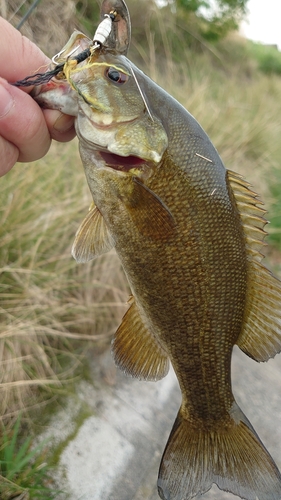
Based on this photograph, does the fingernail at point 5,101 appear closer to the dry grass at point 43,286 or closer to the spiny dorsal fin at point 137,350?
the spiny dorsal fin at point 137,350

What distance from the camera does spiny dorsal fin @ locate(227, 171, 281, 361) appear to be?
1253 millimetres

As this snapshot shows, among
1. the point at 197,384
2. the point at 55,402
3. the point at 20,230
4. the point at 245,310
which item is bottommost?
the point at 55,402

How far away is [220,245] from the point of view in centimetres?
122

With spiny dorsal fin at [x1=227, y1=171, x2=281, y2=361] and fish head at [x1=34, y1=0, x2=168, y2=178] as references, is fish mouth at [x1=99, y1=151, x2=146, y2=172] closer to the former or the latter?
fish head at [x1=34, y1=0, x2=168, y2=178]

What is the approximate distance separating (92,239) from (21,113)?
455mm

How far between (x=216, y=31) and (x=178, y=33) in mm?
3365

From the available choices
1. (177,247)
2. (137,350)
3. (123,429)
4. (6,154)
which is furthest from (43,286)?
→ (177,247)

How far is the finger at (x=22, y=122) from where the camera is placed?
42.0 inches

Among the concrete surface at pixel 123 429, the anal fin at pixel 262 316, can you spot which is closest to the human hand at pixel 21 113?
the anal fin at pixel 262 316

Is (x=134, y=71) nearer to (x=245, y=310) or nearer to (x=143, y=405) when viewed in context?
(x=245, y=310)

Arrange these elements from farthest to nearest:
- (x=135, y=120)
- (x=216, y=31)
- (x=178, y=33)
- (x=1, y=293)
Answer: (x=216, y=31) < (x=178, y=33) < (x=1, y=293) < (x=135, y=120)

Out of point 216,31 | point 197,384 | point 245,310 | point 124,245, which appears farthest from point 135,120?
point 216,31

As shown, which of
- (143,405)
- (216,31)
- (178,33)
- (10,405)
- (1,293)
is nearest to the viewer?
(10,405)

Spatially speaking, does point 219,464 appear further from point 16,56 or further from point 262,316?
point 16,56
